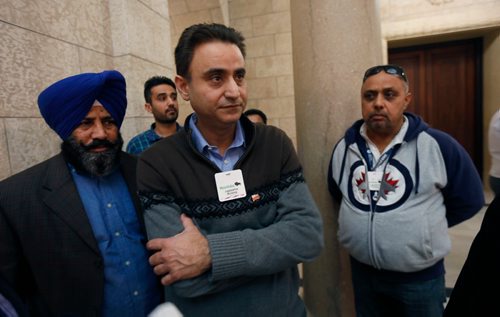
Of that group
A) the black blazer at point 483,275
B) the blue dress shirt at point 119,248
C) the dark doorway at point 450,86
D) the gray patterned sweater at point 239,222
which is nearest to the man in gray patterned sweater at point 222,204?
the gray patterned sweater at point 239,222

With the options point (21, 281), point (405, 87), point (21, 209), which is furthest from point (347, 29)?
point (21, 281)

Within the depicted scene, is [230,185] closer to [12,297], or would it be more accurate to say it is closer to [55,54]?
[12,297]

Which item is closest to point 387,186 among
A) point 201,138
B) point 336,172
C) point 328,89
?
point 336,172

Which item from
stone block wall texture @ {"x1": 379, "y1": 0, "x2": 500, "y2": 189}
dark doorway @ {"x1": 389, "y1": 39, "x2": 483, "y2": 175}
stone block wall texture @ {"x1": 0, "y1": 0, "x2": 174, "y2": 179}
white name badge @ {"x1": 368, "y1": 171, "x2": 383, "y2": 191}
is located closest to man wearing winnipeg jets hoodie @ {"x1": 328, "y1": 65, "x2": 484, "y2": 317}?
white name badge @ {"x1": 368, "y1": 171, "x2": 383, "y2": 191}

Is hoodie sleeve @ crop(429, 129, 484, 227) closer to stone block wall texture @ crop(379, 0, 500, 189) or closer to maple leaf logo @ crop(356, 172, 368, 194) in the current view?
maple leaf logo @ crop(356, 172, 368, 194)

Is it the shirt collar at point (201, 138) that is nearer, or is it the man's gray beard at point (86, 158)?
the shirt collar at point (201, 138)

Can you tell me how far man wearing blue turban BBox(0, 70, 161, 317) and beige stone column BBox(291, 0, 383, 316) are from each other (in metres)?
1.35

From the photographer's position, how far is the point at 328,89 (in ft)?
7.22

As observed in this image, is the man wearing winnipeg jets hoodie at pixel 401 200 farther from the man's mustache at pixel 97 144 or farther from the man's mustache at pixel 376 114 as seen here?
the man's mustache at pixel 97 144

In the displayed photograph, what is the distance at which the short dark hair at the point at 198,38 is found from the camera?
46.8 inches

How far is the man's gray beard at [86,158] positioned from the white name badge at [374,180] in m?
1.42

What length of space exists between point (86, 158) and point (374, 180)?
154cm

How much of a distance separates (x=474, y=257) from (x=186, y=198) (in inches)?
35.7

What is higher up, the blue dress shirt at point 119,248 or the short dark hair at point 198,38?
the short dark hair at point 198,38
